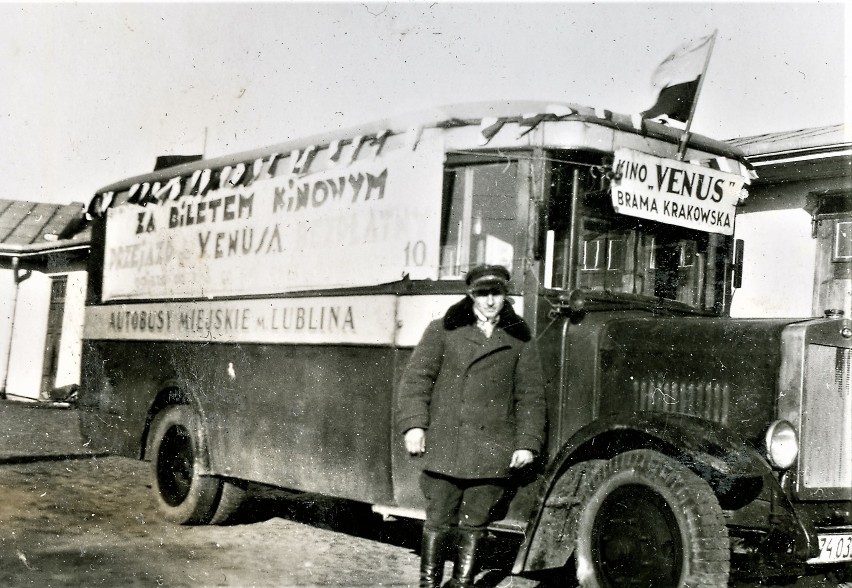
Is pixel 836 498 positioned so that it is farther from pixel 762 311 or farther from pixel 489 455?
pixel 762 311

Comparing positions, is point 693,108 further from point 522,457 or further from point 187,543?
point 187,543

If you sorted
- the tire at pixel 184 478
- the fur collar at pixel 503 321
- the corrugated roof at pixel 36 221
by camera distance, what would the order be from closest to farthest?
the fur collar at pixel 503 321, the tire at pixel 184 478, the corrugated roof at pixel 36 221

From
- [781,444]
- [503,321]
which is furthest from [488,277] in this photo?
[781,444]

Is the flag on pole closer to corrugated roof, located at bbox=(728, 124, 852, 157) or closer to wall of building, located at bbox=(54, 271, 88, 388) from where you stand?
corrugated roof, located at bbox=(728, 124, 852, 157)

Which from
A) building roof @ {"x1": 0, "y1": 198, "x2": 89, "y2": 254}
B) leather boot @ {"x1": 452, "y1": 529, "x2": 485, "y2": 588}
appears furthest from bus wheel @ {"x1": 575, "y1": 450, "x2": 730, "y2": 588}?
building roof @ {"x1": 0, "y1": 198, "x2": 89, "y2": 254}

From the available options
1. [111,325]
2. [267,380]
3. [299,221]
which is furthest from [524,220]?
[111,325]

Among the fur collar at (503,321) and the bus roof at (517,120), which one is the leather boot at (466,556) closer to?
the fur collar at (503,321)

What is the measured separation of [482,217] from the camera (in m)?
4.72

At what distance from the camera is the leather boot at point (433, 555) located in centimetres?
432

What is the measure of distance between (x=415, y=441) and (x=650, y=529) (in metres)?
1.17

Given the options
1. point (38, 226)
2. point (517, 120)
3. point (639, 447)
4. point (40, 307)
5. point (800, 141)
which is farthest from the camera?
point (38, 226)

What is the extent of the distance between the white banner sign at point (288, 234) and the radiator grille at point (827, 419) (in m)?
1.97

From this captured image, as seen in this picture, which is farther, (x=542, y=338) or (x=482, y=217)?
(x=482, y=217)

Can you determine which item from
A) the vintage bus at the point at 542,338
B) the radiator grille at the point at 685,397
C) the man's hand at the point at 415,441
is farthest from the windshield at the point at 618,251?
the man's hand at the point at 415,441
